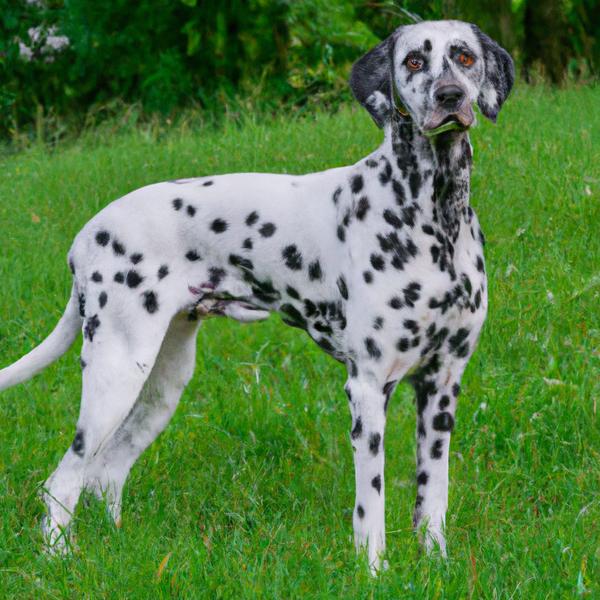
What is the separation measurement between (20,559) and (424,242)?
2.03m

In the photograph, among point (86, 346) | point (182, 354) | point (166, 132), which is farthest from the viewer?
point (166, 132)

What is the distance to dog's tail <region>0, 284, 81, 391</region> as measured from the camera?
4656 mm

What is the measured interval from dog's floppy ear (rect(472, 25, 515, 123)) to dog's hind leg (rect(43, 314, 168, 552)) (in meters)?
1.58

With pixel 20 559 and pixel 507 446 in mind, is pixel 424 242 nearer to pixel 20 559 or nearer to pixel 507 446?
pixel 507 446

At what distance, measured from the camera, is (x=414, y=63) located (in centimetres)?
390

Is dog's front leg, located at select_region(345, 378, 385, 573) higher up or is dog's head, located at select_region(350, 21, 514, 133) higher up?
dog's head, located at select_region(350, 21, 514, 133)

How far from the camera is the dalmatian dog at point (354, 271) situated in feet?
13.1

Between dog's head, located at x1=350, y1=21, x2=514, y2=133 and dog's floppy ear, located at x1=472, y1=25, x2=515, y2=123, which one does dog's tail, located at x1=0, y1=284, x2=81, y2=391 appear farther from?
dog's floppy ear, located at x1=472, y1=25, x2=515, y2=123

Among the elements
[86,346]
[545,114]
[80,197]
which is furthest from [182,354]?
[545,114]

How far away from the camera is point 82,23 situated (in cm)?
1273

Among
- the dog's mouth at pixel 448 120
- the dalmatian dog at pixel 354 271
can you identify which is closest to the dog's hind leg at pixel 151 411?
the dalmatian dog at pixel 354 271

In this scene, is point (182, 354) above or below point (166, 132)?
above

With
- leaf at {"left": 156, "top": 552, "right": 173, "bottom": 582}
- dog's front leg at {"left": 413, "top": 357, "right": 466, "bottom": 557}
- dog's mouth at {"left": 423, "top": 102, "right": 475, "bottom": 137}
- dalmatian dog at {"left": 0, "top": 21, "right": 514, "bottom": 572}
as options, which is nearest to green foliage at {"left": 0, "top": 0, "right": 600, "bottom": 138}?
dalmatian dog at {"left": 0, "top": 21, "right": 514, "bottom": 572}

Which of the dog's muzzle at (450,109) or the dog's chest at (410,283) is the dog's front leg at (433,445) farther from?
the dog's muzzle at (450,109)
